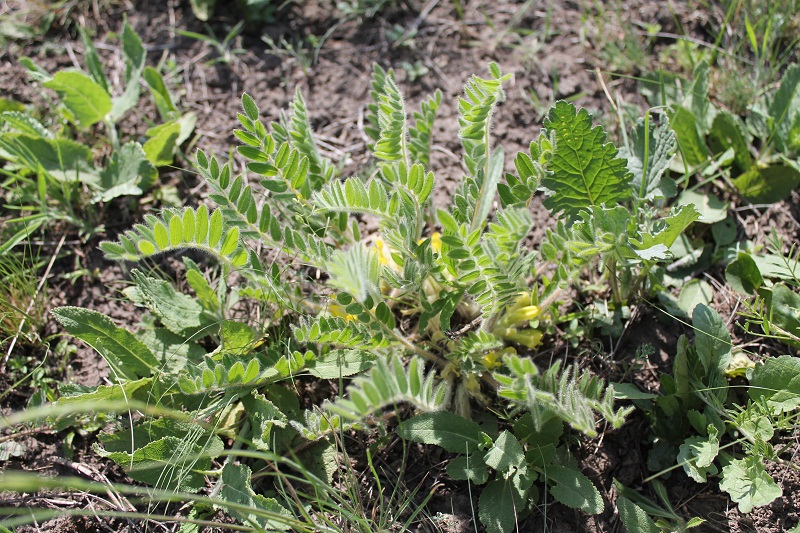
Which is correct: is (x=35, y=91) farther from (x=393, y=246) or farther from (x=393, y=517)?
(x=393, y=517)

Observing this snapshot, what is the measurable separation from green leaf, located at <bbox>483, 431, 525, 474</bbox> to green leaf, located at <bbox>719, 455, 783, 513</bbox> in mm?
677

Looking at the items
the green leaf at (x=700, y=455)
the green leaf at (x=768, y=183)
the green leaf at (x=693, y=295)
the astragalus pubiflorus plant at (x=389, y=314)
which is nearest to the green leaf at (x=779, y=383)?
the green leaf at (x=700, y=455)

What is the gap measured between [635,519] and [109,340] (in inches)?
75.6

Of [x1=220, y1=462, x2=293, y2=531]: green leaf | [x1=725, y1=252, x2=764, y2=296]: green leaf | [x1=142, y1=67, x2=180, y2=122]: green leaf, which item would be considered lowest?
[x1=220, y1=462, x2=293, y2=531]: green leaf

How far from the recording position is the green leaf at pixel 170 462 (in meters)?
2.26

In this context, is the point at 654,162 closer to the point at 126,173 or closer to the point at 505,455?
the point at 505,455

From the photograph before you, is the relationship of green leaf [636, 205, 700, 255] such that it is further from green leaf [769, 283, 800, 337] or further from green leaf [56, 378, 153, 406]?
green leaf [56, 378, 153, 406]

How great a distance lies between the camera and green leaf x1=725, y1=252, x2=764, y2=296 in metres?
2.56

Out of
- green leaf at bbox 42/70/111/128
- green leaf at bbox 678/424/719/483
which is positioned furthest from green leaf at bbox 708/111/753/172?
green leaf at bbox 42/70/111/128

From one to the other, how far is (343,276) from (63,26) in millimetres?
2850

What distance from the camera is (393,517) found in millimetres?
2270

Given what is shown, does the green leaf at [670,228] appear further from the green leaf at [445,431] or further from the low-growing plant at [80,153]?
the low-growing plant at [80,153]

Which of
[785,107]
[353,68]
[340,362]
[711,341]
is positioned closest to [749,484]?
[711,341]

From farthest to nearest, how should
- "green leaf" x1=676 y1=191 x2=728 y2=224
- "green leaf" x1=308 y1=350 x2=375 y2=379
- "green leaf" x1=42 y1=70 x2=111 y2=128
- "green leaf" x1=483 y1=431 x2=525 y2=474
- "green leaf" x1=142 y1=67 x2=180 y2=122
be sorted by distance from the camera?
"green leaf" x1=142 y1=67 x2=180 y2=122
"green leaf" x1=42 y1=70 x2=111 y2=128
"green leaf" x1=676 y1=191 x2=728 y2=224
"green leaf" x1=308 y1=350 x2=375 y2=379
"green leaf" x1=483 y1=431 x2=525 y2=474
